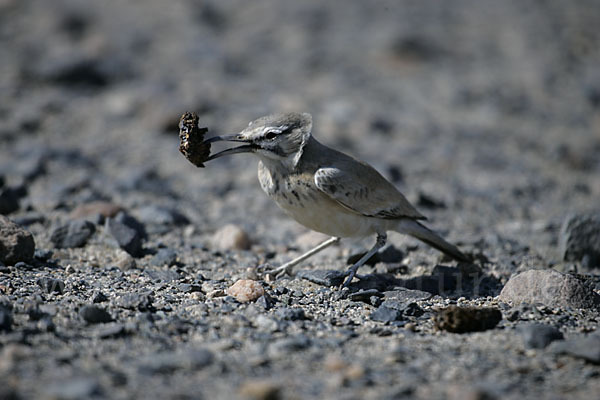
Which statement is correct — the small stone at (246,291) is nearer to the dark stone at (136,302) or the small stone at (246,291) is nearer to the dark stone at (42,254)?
the dark stone at (136,302)

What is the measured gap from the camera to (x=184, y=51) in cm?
1359

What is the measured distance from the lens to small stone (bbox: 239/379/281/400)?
344 cm

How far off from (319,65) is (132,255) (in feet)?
27.6

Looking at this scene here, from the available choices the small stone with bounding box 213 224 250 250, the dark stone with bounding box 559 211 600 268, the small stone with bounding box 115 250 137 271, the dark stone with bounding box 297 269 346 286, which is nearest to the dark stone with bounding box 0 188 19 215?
the small stone with bounding box 115 250 137 271

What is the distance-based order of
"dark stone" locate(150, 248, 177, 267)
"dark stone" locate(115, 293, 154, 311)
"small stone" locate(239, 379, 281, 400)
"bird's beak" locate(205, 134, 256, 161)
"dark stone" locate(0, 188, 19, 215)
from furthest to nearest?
"dark stone" locate(0, 188, 19, 215)
"dark stone" locate(150, 248, 177, 267)
"bird's beak" locate(205, 134, 256, 161)
"dark stone" locate(115, 293, 154, 311)
"small stone" locate(239, 379, 281, 400)

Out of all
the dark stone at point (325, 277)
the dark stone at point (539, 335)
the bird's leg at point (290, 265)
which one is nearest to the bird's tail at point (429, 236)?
the bird's leg at point (290, 265)

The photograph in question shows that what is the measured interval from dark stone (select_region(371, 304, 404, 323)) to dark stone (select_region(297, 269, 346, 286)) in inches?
28.5

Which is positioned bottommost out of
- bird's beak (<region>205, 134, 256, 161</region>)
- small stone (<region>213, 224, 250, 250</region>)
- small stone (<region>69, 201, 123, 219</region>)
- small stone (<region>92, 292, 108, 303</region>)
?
small stone (<region>92, 292, 108, 303</region>)

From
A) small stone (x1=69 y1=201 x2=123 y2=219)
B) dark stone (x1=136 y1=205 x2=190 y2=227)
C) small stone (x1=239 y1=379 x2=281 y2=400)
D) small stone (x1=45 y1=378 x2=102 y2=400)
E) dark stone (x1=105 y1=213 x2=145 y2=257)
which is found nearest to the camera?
small stone (x1=45 y1=378 x2=102 y2=400)

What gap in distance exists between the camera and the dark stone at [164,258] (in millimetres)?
6187

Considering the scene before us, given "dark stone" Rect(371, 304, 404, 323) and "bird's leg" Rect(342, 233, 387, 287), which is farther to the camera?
"bird's leg" Rect(342, 233, 387, 287)

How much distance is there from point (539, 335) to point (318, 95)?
868 cm

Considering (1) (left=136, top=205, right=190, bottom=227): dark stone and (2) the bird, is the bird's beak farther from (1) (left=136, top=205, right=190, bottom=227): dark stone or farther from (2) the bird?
(1) (left=136, top=205, right=190, bottom=227): dark stone

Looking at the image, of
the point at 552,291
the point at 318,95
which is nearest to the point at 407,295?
the point at 552,291
